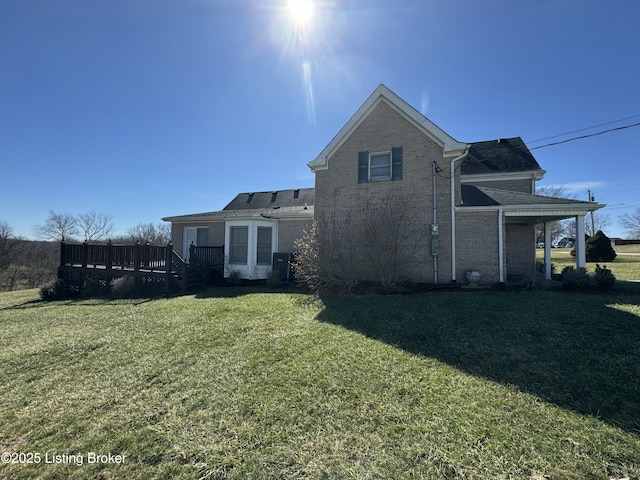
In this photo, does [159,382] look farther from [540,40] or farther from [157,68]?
[540,40]

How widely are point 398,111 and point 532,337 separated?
9.21 m

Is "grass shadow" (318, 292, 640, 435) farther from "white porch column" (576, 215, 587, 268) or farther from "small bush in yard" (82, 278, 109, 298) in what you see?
"small bush in yard" (82, 278, 109, 298)

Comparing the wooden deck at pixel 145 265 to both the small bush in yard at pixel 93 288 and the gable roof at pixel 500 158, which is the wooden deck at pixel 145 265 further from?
the gable roof at pixel 500 158

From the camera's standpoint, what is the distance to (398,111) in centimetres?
1109

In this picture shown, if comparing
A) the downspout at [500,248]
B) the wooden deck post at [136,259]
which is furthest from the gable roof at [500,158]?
the wooden deck post at [136,259]

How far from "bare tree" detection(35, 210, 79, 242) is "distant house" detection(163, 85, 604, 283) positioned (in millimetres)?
51572

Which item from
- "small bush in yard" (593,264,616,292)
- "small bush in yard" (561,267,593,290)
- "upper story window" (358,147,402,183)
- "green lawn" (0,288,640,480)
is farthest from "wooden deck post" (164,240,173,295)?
"small bush in yard" (593,264,616,292)

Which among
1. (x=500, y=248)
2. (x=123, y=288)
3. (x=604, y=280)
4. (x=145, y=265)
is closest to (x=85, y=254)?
(x=123, y=288)

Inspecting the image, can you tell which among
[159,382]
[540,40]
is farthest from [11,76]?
[540,40]

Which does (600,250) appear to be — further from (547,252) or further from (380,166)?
(380,166)

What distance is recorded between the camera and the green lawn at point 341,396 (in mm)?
2514

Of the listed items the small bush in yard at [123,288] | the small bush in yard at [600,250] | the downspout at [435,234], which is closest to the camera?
the downspout at [435,234]

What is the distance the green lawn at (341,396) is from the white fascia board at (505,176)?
29.0ft

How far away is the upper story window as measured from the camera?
11.1 metres
